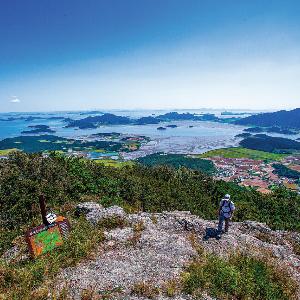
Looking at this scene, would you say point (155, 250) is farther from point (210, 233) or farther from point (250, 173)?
point (250, 173)

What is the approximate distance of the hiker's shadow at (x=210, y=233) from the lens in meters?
21.9

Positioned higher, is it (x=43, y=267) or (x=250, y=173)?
(x=43, y=267)

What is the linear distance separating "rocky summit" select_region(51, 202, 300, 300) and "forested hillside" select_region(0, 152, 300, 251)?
7.17 metres

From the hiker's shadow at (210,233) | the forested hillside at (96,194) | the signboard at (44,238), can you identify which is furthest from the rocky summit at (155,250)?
the forested hillside at (96,194)

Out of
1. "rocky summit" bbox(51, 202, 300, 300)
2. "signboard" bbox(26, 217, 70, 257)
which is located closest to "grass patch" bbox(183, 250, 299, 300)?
"rocky summit" bbox(51, 202, 300, 300)

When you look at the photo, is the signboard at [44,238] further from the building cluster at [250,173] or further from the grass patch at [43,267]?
the building cluster at [250,173]

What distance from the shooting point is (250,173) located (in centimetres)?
15300

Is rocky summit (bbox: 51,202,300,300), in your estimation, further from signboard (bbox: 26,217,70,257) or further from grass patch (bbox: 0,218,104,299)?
signboard (bbox: 26,217,70,257)

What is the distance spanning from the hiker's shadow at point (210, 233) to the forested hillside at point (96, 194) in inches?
486

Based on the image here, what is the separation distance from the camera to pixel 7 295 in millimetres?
13266

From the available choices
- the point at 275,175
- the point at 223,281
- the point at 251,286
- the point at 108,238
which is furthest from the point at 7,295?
the point at 275,175

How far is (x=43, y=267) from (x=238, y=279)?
9840mm

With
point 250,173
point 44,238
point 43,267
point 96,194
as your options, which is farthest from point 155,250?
point 250,173

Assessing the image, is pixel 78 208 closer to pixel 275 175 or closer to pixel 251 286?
pixel 251 286
